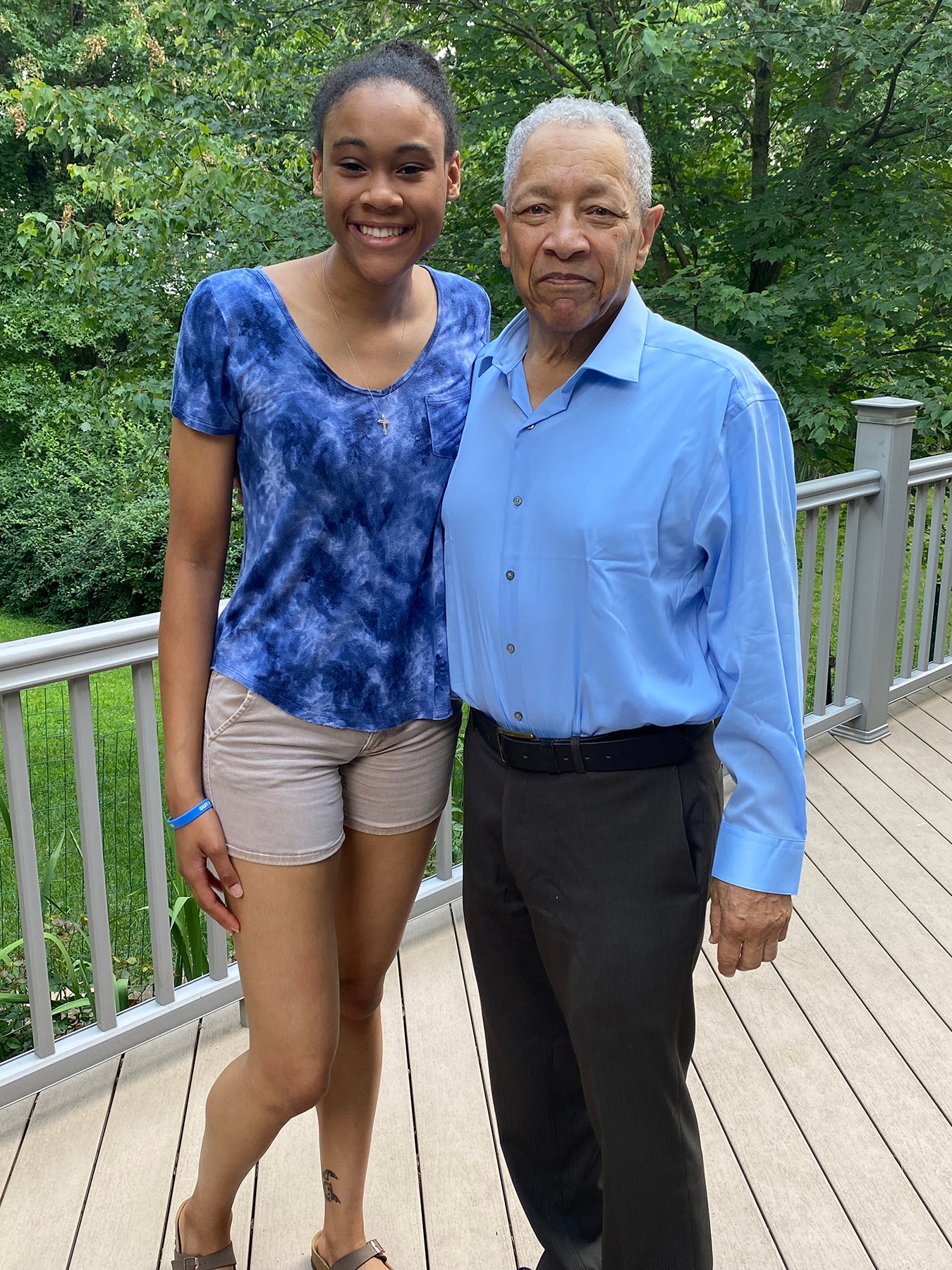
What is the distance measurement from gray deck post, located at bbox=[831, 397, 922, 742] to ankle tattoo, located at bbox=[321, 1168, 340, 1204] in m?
2.97

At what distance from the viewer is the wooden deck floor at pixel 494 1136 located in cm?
208

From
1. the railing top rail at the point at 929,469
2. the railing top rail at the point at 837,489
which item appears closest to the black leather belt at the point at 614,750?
the railing top rail at the point at 837,489

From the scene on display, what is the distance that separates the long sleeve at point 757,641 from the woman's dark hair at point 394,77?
1.88 feet

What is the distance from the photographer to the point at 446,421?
163 centimetres

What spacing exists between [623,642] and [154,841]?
144cm

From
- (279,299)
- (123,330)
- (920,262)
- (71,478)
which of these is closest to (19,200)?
(71,478)

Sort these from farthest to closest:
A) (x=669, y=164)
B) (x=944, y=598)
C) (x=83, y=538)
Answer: (x=83, y=538), (x=669, y=164), (x=944, y=598)

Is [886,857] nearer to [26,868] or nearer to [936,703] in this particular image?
[936,703]

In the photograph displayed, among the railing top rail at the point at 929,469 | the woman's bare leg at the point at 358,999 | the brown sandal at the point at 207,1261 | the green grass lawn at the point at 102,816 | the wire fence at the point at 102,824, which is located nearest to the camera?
the woman's bare leg at the point at 358,999

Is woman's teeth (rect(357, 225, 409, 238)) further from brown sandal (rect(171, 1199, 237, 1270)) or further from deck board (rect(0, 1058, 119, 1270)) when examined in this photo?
deck board (rect(0, 1058, 119, 1270))

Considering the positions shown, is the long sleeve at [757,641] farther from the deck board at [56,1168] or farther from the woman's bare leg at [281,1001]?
the deck board at [56,1168]

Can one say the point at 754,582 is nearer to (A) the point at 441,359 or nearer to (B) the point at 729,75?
(A) the point at 441,359

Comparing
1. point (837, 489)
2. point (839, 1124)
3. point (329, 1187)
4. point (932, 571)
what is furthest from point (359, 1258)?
point (932, 571)

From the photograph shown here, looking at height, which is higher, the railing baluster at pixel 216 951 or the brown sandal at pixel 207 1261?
the railing baluster at pixel 216 951
